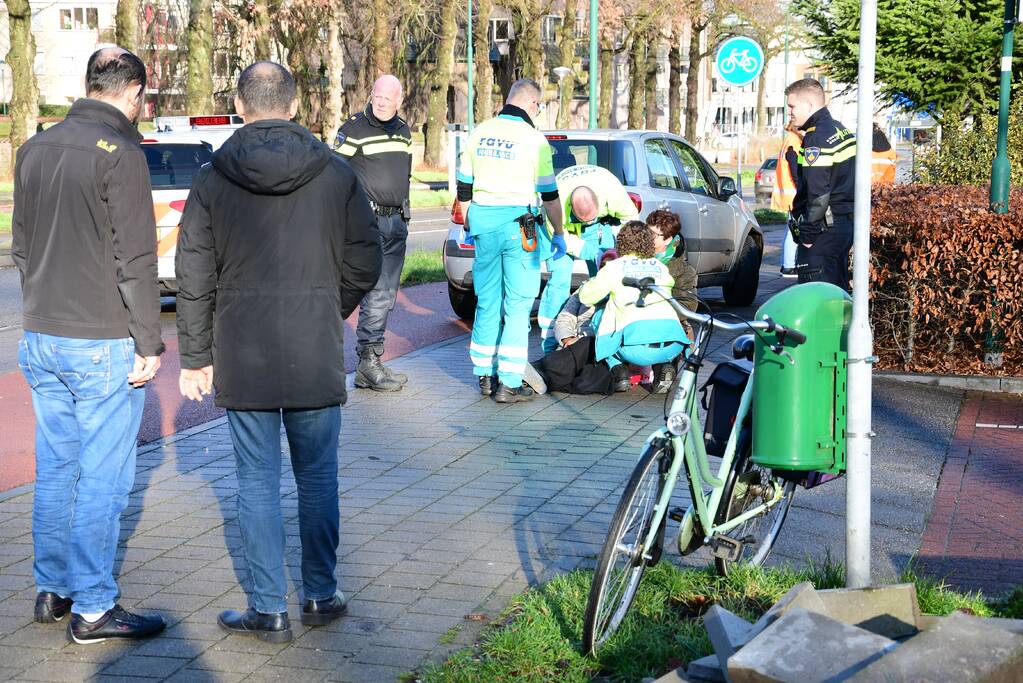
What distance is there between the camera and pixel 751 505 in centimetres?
500

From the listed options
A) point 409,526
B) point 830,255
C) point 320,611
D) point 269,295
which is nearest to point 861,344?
point 269,295

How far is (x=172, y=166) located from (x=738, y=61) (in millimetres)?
7739

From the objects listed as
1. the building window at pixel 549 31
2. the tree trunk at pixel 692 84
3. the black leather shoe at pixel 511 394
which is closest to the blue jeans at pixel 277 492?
the black leather shoe at pixel 511 394

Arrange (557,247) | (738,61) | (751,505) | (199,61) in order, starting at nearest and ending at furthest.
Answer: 1. (751,505)
2. (557,247)
3. (738,61)
4. (199,61)

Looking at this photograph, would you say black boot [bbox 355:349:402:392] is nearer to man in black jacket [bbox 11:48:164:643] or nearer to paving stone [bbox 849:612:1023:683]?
Answer: man in black jacket [bbox 11:48:164:643]

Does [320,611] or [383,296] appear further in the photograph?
[383,296]

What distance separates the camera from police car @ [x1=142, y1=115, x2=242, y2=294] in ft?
42.2

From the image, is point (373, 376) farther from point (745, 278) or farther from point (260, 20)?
point (260, 20)

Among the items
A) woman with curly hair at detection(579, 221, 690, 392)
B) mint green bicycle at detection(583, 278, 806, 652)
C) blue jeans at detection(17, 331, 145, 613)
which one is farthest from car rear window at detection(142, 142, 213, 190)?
mint green bicycle at detection(583, 278, 806, 652)

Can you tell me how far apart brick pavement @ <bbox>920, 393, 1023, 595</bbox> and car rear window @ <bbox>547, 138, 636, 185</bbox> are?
4.48 m

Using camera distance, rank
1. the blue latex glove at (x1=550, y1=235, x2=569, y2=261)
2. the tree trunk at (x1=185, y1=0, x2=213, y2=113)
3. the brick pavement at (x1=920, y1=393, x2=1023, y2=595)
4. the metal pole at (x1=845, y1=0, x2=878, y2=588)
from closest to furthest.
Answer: the metal pole at (x1=845, y1=0, x2=878, y2=588) → the brick pavement at (x1=920, y1=393, x2=1023, y2=595) → the blue latex glove at (x1=550, y1=235, x2=569, y2=261) → the tree trunk at (x1=185, y1=0, x2=213, y2=113)

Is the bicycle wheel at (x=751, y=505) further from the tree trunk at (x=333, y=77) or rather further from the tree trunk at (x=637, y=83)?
the tree trunk at (x=637, y=83)

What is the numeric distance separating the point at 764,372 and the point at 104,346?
2.19 metres

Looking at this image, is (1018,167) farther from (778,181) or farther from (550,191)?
(550,191)
